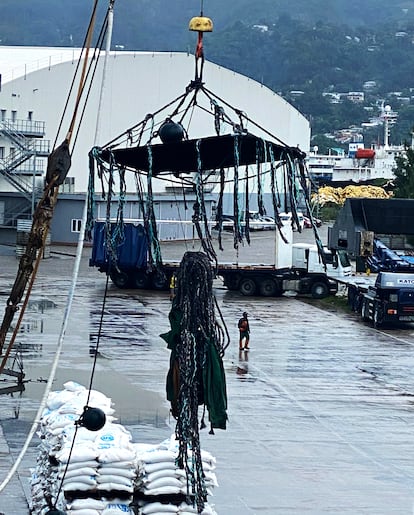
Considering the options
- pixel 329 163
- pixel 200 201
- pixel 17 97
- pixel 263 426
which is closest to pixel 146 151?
pixel 200 201

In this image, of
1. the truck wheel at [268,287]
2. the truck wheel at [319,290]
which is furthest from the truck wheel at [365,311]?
the truck wheel at [268,287]

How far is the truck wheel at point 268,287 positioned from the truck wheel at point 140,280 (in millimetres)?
3891

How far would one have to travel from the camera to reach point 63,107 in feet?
214

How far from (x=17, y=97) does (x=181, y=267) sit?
55.6 m

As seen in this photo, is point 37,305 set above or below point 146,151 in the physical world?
below

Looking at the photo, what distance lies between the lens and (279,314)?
130 feet

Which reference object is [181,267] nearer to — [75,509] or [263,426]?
[75,509]

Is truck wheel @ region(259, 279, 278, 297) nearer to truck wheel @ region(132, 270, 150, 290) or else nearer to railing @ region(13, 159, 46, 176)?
truck wheel @ region(132, 270, 150, 290)

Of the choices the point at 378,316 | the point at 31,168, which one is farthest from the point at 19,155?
the point at 378,316

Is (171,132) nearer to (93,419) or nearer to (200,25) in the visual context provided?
(200,25)

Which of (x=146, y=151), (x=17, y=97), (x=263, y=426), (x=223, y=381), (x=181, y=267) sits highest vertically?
(x=17, y=97)

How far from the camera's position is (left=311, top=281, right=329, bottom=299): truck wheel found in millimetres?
44469

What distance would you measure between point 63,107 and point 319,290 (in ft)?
81.9

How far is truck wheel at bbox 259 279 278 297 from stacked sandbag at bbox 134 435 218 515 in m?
31.5
